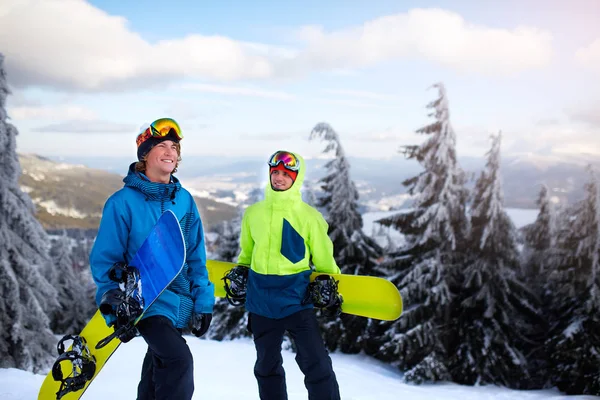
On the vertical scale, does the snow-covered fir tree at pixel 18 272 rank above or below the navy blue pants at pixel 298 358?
below

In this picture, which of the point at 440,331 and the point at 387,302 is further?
the point at 440,331

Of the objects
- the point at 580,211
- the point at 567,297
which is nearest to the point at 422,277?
the point at 567,297

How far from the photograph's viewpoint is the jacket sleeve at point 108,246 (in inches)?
109

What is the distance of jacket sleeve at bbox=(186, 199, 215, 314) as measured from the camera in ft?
10.5

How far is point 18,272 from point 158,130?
1301 centimetres

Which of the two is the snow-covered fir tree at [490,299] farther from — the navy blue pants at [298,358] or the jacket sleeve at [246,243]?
the jacket sleeve at [246,243]

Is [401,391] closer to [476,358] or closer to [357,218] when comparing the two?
[476,358]

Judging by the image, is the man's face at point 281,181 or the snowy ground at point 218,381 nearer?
the man's face at point 281,181

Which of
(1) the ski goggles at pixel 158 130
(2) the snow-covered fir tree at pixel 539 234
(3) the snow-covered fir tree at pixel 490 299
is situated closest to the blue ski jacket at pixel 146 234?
(1) the ski goggles at pixel 158 130

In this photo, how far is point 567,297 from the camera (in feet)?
46.9

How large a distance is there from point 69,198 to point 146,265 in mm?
214148

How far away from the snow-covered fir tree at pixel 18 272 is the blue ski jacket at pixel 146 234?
11.9 m

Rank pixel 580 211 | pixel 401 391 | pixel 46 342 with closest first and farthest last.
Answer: pixel 401 391, pixel 46 342, pixel 580 211

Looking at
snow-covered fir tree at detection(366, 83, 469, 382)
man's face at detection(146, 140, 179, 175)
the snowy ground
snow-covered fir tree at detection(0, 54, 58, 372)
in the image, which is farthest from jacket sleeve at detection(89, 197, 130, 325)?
snow-covered fir tree at detection(0, 54, 58, 372)
